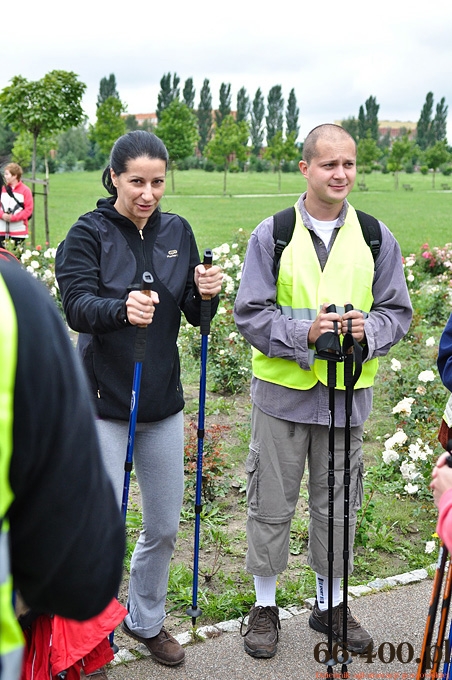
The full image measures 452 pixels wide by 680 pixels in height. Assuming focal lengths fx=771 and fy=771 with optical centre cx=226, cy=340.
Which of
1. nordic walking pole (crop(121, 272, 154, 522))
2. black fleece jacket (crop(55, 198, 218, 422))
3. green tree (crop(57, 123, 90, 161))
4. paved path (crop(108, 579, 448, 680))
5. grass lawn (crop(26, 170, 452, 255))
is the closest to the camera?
nordic walking pole (crop(121, 272, 154, 522))

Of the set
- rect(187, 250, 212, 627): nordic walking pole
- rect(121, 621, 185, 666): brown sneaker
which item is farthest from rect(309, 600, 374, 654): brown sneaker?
rect(121, 621, 185, 666): brown sneaker

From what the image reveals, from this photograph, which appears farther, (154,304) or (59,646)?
(154,304)

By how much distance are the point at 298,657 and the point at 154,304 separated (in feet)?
6.08

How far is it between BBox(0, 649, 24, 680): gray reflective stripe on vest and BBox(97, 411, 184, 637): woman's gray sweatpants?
7.27 ft

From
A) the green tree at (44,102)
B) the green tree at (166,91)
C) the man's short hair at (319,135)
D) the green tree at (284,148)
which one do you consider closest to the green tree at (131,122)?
the green tree at (166,91)

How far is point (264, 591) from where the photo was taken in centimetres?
390

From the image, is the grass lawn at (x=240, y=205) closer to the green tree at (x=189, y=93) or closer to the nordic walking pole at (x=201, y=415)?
the nordic walking pole at (x=201, y=415)

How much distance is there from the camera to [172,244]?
352 cm

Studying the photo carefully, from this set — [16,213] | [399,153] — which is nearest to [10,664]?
[16,213]

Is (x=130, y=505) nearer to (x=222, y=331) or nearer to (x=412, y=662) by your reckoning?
(x=412, y=662)

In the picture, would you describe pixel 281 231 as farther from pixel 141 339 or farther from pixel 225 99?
pixel 225 99

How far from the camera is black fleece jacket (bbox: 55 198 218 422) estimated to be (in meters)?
3.32

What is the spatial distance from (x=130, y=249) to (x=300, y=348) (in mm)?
908

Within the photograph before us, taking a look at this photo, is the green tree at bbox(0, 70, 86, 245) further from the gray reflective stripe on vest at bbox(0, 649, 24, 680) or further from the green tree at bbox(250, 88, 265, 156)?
the green tree at bbox(250, 88, 265, 156)
